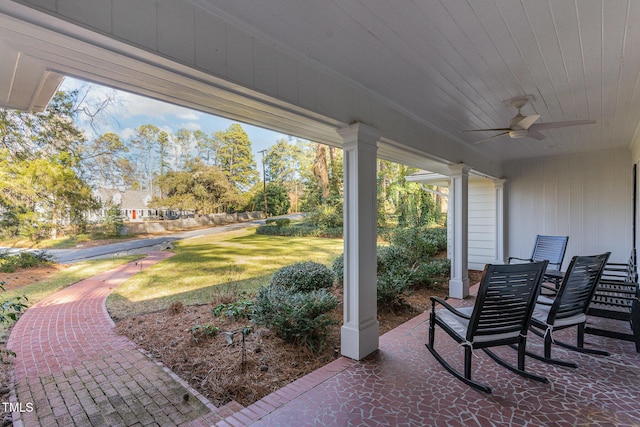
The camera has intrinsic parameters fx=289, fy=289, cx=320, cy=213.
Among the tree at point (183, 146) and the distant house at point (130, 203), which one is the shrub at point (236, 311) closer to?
the distant house at point (130, 203)

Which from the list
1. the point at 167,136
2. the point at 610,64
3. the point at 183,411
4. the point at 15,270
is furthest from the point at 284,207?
the point at 610,64

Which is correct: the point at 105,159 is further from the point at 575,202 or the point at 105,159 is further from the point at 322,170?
the point at 575,202

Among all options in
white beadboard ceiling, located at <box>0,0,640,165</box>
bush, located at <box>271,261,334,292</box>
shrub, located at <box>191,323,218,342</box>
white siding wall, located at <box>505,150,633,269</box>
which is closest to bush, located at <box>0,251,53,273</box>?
shrub, located at <box>191,323,218,342</box>

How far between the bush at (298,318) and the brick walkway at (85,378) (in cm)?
102

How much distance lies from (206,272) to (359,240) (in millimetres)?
4000

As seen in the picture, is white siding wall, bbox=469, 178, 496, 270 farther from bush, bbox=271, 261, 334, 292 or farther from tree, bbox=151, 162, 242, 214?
tree, bbox=151, 162, 242, 214

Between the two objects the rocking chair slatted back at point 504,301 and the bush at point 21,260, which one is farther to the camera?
the bush at point 21,260

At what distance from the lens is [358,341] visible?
9.05 feet

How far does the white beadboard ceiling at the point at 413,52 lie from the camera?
1.61 metres

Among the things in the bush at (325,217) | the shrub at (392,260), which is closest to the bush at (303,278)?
the shrub at (392,260)

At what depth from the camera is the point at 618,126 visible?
4086 millimetres

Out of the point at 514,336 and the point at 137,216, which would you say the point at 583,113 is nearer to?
the point at 514,336

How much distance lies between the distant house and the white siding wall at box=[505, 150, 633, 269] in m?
7.65

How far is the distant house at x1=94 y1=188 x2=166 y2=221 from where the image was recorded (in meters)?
4.54
